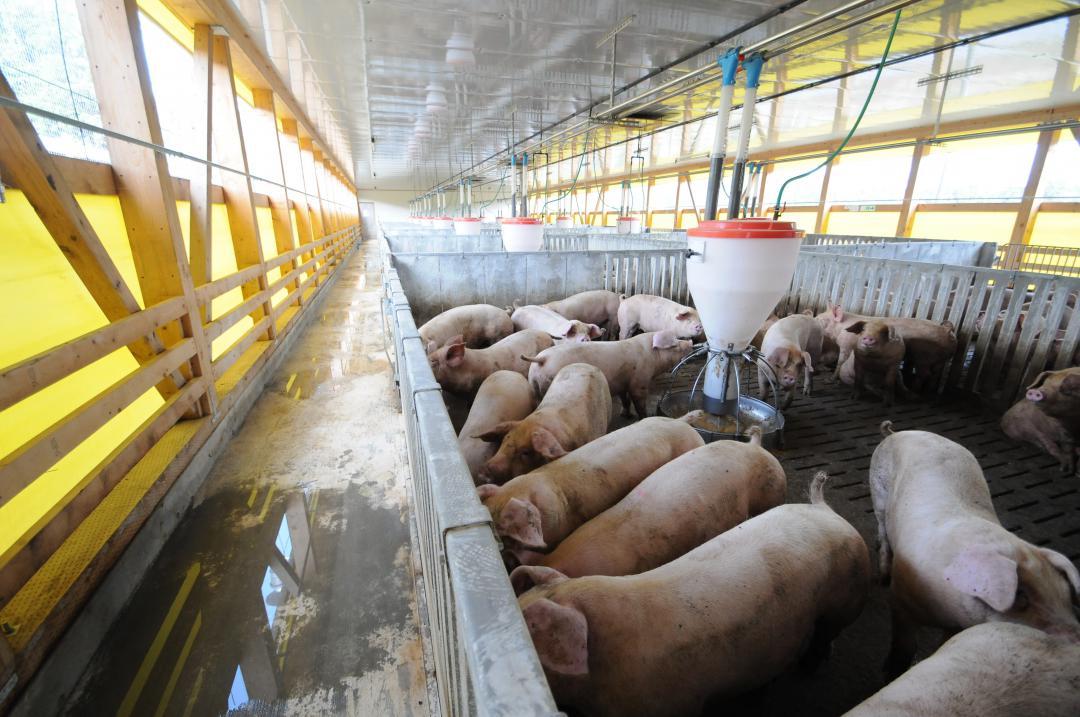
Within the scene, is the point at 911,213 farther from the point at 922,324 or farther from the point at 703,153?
the point at 922,324

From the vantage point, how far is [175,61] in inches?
180

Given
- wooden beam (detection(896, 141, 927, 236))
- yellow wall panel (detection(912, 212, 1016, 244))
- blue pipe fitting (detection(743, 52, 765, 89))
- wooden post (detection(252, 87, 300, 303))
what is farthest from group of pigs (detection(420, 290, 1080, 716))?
wooden beam (detection(896, 141, 927, 236))

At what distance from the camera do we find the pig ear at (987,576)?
1.53 metres

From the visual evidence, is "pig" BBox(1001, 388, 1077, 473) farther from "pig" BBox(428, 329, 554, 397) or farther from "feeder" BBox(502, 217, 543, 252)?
"feeder" BBox(502, 217, 543, 252)

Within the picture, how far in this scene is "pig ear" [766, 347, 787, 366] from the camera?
13.5 feet

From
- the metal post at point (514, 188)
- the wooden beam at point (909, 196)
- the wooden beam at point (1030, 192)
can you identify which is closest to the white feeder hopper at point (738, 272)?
the metal post at point (514, 188)

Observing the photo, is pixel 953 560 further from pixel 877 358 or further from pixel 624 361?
pixel 877 358

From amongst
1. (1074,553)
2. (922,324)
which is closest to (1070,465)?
(1074,553)

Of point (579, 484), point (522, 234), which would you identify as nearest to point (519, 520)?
point (579, 484)

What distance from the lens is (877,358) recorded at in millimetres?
4219

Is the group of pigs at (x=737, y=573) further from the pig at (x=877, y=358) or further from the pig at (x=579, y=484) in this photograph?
the pig at (x=877, y=358)

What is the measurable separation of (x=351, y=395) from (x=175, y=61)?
3.76 metres

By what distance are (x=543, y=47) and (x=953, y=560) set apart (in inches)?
220

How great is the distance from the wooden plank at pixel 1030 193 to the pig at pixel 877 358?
25.5 ft
